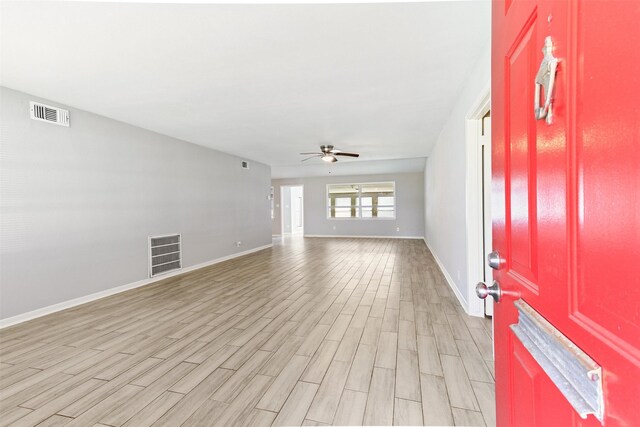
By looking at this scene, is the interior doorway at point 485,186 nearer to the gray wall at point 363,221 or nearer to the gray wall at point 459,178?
the gray wall at point 459,178

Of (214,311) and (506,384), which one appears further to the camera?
(214,311)

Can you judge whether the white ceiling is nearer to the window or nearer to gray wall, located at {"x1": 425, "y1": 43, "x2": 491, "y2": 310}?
gray wall, located at {"x1": 425, "y1": 43, "x2": 491, "y2": 310}

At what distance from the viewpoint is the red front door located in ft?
1.36

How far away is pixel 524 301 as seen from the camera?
2.51 feet

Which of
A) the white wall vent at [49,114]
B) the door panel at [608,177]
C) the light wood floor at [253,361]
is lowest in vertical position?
the light wood floor at [253,361]

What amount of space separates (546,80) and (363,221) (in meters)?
9.93

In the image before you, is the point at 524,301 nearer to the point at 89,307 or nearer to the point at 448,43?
the point at 448,43

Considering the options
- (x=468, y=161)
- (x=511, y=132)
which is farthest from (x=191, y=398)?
(x=468, y=161)

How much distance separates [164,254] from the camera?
4656 millimetres

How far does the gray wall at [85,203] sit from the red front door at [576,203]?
419cm

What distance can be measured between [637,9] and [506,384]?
101 cm

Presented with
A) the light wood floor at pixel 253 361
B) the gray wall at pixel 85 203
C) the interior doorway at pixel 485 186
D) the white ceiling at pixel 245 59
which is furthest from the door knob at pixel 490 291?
the gray wall at pixel 85 203

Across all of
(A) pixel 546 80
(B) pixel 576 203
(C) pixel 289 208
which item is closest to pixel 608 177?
(B) pixel 576 203

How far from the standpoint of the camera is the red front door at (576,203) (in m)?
0.42
